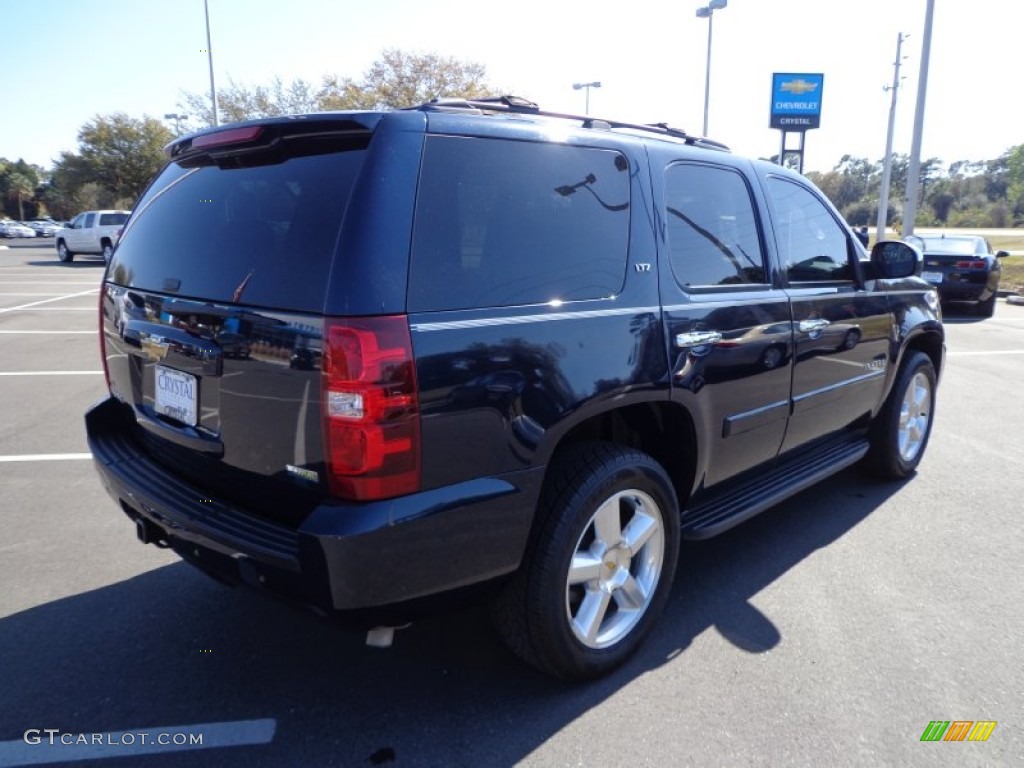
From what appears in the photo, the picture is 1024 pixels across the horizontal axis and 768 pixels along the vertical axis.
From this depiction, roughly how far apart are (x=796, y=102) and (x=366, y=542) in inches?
1136

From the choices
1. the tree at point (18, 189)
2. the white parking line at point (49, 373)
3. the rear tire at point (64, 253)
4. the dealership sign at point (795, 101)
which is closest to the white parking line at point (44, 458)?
the white parking line at point (49, 373)

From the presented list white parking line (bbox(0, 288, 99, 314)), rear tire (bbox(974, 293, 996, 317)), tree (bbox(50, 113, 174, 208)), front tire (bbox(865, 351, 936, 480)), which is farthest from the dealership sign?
tree (bbox(50, 113, 174, 208))

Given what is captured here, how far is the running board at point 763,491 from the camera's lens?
3.11 meters

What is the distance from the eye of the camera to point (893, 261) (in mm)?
4145

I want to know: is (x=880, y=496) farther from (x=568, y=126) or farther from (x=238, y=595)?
(x=238, y=595)

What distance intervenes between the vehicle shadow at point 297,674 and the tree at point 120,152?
50.3 meters

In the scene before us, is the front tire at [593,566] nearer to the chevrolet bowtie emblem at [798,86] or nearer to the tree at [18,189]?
the chevrolet bowtie emblem at [798,86]

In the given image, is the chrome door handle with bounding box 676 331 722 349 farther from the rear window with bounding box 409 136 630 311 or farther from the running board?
the running board

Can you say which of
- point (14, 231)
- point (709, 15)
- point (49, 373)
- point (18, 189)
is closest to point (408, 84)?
point (709, 15)

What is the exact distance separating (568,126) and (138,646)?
2.61 m

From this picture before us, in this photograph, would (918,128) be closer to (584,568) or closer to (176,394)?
(584,568)

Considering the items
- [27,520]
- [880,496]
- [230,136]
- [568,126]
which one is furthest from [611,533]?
[27,520]

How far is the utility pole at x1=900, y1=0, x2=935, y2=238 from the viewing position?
707 inches

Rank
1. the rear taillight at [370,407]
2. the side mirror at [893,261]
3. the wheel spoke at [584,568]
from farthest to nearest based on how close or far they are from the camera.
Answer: the side mirror at [893,261] < the wheel spoke at [584,568] < the rear taillight at [370,407]
